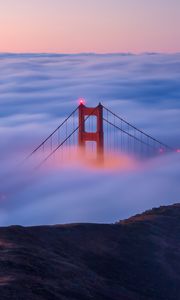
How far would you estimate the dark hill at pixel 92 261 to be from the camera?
898cm

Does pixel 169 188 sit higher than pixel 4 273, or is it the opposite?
pixel 169 188

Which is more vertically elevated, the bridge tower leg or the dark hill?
the bridge tower leg

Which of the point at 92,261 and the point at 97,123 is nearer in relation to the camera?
the point at 92,261

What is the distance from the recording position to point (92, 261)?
11.5 metres

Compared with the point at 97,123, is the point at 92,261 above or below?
below

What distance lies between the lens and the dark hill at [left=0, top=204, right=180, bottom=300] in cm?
898

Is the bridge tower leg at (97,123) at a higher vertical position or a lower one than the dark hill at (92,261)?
higher

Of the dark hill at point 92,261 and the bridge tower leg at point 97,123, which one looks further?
the bridge tower leg at point 97,123

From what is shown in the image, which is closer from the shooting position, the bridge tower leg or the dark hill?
the dark hill

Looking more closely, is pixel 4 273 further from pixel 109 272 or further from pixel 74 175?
pixel 74 175

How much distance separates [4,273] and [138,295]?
236 cm

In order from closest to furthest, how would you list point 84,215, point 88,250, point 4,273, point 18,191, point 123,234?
1. point 4,273
2. point 88,250
3. point 123,234
4. point 84,215
5. point 18,191

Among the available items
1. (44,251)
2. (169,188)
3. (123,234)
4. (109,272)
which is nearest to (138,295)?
(109,272)

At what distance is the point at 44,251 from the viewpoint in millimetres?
10953
